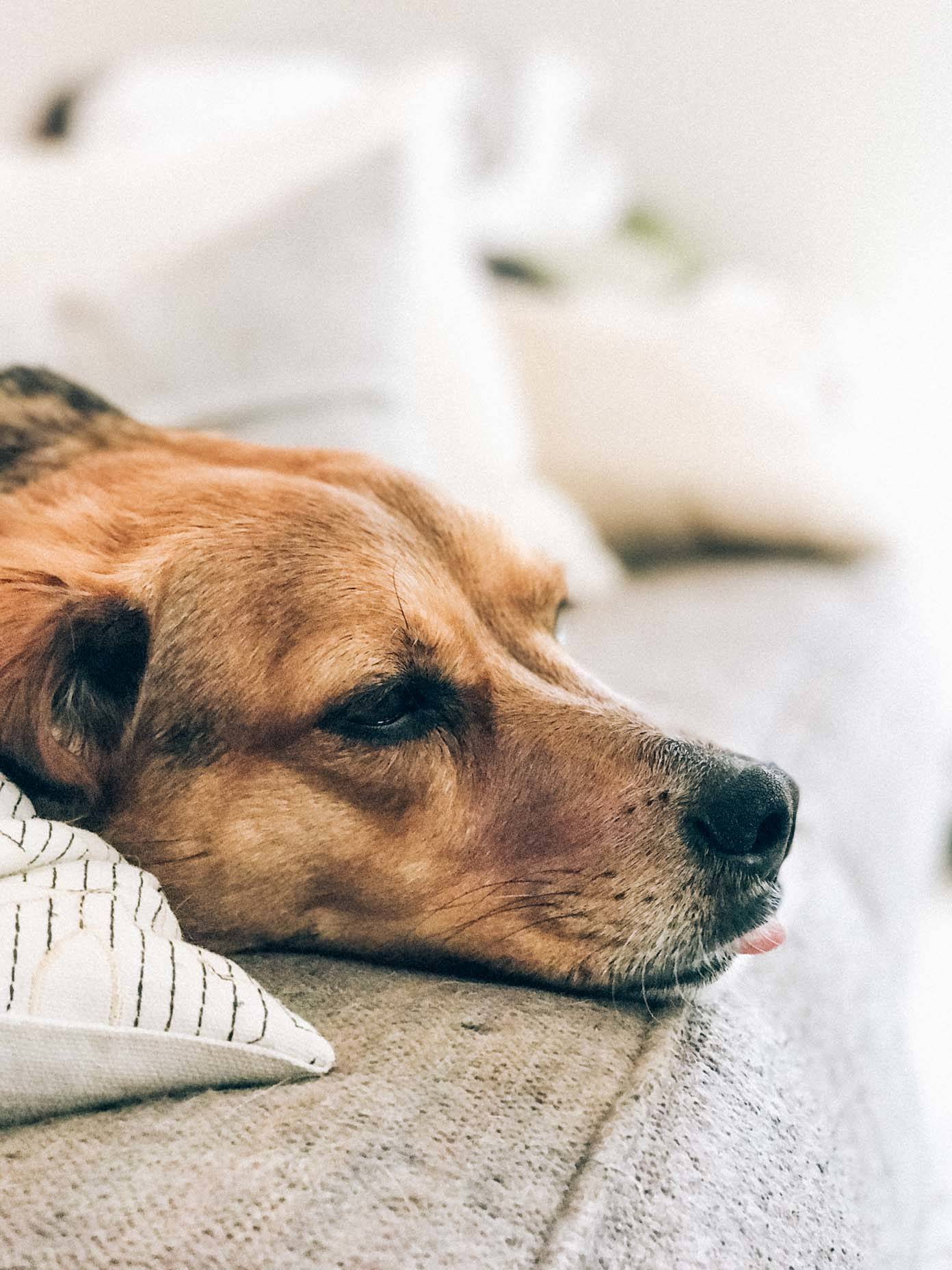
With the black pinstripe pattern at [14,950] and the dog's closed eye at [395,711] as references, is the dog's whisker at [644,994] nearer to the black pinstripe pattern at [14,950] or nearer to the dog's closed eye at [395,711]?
the dog's closed eye at [395,711]

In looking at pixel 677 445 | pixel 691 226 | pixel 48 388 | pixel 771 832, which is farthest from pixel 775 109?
pixel 771 832

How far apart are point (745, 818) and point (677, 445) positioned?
2.16 meters

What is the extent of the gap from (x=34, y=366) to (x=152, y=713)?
778 mm

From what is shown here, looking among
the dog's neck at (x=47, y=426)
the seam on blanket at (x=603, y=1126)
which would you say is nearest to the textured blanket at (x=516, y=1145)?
the seam on blanket at (x=603, y=1126)

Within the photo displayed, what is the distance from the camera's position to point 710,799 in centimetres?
113

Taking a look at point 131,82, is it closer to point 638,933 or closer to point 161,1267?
point 638,933

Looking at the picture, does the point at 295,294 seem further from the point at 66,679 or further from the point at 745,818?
the point at 745,818

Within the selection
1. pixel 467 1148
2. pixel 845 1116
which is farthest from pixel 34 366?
pixel 845 1116

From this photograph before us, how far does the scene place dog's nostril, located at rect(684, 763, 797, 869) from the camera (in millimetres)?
1121

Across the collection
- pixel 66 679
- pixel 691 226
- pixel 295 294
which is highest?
pixel 691 226

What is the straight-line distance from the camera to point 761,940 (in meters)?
1.12

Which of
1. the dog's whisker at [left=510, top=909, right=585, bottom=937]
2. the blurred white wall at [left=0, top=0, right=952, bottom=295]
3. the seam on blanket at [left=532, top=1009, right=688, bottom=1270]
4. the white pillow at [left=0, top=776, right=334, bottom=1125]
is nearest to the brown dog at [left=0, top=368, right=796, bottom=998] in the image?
the dog's whisker at [left=510, top=909, right=585, bottom=937]

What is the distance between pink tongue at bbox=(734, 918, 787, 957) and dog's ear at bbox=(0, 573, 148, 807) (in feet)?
2.41

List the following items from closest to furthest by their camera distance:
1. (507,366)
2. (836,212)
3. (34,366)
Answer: (34,366), (507,366), (836,212)
